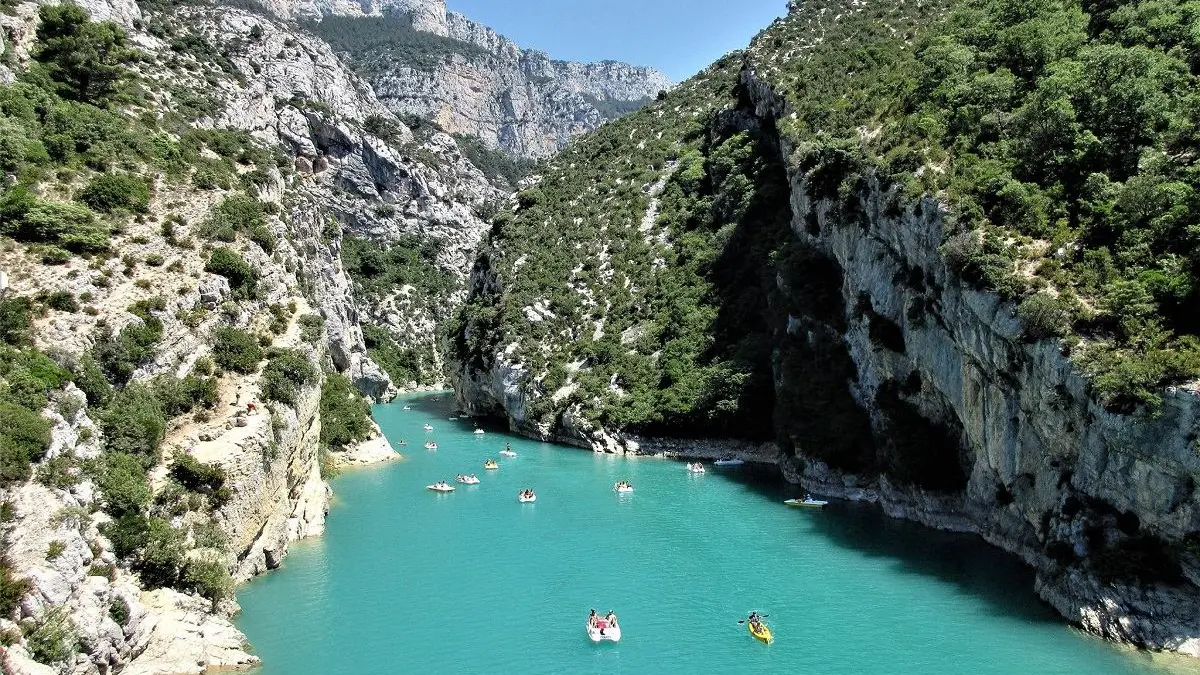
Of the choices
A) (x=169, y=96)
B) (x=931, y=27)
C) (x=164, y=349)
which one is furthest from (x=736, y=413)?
(x=169, y=96)

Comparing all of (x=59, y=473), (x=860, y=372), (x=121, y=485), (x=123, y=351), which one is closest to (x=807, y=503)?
(x=860, y=372)

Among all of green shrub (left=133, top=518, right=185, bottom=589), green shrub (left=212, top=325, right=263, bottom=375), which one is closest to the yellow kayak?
green shrub (left=133, top=518, right=185, bottom=589)

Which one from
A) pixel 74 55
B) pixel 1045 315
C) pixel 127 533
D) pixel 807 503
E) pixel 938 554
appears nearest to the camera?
pixel 127 533

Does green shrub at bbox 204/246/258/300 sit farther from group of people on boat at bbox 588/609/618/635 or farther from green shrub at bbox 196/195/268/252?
group of people on boat at bbox 588/609/618/635

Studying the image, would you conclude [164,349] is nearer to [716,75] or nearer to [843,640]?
[843,640]

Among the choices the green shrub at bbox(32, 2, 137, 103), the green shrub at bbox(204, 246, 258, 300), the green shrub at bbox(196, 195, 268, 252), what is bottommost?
the green shrub at bbox(204, 246, 258, 300)

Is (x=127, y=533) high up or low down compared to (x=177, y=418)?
down

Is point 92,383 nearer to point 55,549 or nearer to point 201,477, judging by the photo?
point 201,477
